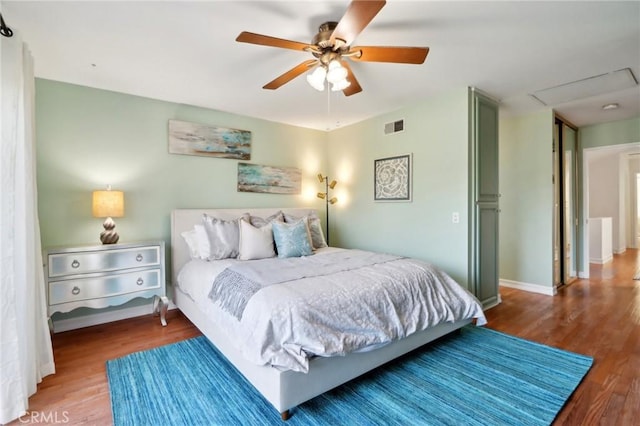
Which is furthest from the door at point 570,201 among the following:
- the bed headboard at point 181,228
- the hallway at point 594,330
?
the bed headboard at point 181,228

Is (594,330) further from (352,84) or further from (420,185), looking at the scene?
(352,84)

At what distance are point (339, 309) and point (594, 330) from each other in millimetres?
2811

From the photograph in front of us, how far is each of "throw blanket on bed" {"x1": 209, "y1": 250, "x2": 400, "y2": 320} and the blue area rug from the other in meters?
0.53

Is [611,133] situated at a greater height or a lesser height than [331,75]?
greater

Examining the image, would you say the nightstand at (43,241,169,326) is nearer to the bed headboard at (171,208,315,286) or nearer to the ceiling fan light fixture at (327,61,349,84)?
the bed headboard at (171,208,315,286)

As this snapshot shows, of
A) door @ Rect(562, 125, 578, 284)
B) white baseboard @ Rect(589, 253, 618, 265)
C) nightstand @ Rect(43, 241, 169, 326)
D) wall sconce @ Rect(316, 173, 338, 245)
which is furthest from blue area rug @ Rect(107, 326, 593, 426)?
white baseboard @ Rect(589, 253, 618, 265)

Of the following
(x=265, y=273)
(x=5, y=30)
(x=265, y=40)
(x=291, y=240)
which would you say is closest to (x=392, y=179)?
(x=291, y=240)

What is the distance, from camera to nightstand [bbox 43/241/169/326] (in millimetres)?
2604

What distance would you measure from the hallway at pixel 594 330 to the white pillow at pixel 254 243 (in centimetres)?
243

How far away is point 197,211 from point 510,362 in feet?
11.2

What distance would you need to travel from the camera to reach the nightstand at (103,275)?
8.54ft

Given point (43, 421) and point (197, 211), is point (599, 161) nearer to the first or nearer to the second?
point (197, 211)

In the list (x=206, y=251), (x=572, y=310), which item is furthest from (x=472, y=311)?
(x=206, y=251)

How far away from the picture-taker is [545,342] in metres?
2.69
